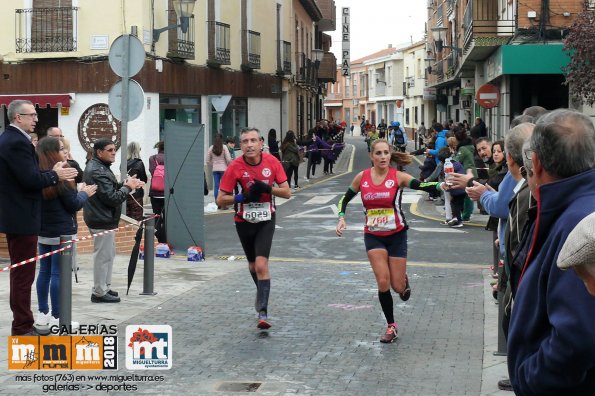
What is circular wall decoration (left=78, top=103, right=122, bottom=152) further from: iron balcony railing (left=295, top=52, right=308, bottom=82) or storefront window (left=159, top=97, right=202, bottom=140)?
iron balcony railing (left=295, top=52, right=308, bottom=82)

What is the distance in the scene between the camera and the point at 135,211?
15.5 meters

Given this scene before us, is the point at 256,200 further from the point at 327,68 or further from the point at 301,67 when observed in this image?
the point at 327,68

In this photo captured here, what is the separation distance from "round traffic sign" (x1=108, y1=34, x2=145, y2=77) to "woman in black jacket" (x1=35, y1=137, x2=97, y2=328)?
536cm

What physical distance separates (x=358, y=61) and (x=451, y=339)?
114341mm

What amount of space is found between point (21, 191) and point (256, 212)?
7.23ft

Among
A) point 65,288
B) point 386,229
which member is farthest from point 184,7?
point 65,288

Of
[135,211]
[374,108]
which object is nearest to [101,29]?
[135,211]

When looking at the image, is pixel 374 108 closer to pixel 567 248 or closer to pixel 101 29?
pixel 101 29

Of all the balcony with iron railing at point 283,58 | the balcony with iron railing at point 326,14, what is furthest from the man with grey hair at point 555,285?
the balcony with iron railing at point 326,14

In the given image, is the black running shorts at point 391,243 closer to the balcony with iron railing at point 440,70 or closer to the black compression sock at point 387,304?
the black compression sock at point 387,304

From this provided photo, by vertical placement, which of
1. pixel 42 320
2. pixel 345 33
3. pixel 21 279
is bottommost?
pixel 42 320

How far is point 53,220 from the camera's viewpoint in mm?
8562

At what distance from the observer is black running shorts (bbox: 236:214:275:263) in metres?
9.09

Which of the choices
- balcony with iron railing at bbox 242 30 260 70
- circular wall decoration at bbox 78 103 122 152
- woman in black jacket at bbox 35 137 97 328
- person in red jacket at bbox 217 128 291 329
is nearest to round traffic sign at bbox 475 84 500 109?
circular wall decoration at bbox 78 103 122 152
